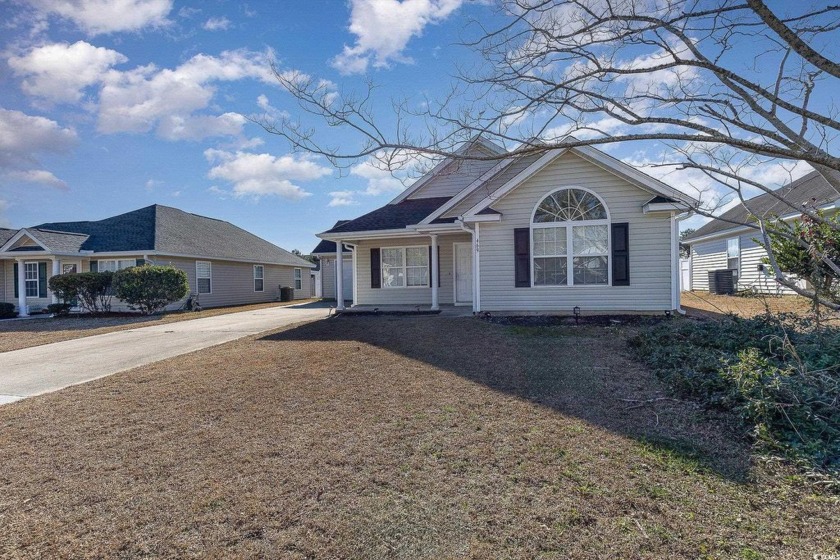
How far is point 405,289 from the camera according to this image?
14383mm

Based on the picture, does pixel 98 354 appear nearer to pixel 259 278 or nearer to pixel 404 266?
pixel 404 266

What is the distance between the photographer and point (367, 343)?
8.02 metres

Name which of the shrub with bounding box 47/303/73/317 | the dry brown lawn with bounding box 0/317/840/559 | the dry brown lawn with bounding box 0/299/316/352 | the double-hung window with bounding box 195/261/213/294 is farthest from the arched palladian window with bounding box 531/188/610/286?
the shrub with bounding box 47/303/73/317

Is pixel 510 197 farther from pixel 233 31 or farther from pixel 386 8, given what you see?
pixel 233 31

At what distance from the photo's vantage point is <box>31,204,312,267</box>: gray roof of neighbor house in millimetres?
17562

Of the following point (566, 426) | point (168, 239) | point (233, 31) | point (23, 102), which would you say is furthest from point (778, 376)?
point (168, 239)

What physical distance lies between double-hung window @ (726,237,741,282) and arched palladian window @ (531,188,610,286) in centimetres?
1231

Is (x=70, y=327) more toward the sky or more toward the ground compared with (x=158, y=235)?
more toward the ground

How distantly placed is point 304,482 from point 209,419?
1878 millimetres

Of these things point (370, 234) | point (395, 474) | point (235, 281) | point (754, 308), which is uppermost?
point (370, 234)

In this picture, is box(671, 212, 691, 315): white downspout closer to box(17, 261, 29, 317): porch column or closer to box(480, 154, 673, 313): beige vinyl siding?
box(480, 154, 673, 313): beige vinyl siding

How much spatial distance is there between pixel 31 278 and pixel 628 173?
23405 millimetres

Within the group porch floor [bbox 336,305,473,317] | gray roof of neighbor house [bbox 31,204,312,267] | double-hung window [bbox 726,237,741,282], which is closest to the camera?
porch floor [bbox 336,305,473,317]

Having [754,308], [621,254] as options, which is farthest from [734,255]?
[621,254]
